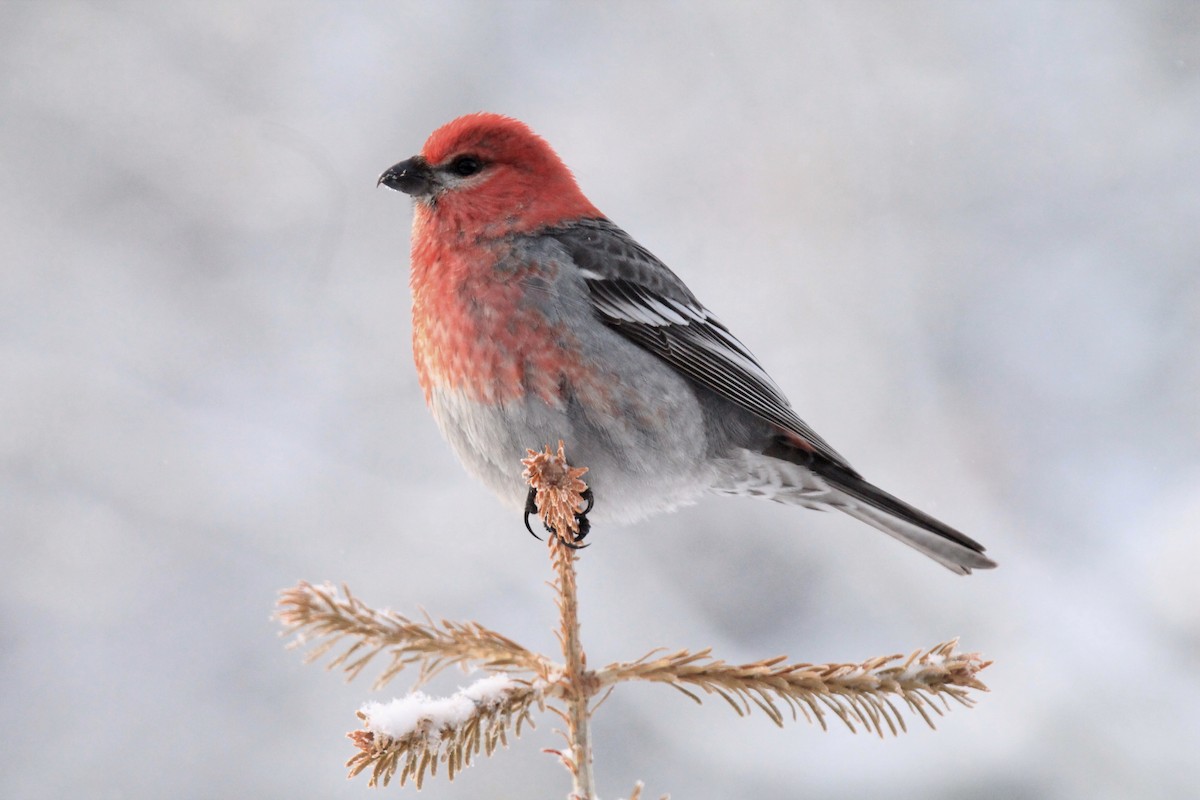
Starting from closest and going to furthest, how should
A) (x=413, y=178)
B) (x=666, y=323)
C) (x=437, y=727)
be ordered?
(x=437, y=727)
(x=413, y=178)
(x=666, y=323)

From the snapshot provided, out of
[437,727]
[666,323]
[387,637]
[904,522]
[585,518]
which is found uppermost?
[666,323]

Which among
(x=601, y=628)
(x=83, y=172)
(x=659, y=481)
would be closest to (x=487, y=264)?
(x=659, y=481)

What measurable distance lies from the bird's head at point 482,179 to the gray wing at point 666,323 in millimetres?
118

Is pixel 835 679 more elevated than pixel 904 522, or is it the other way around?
pixel 904 522

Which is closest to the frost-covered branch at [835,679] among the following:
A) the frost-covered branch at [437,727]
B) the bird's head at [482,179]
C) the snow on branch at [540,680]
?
the snow on branch at [540,680]

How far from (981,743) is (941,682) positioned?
2.94 m

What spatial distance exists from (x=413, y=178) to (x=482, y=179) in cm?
18

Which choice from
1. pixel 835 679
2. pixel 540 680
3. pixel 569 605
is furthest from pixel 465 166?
pixel 835 679

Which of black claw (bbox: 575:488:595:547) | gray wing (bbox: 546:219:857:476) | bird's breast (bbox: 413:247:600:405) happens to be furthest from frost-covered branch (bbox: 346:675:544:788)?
gray wing (bbox: 546:219:857:476)

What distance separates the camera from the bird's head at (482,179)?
2672 mm

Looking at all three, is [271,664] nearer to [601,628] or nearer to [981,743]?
[601,628]

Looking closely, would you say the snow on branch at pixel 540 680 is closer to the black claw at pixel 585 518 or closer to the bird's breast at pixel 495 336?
the black claw at pixel 585 518

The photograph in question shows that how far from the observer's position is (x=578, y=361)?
2.42m

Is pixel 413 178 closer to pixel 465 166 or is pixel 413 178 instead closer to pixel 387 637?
pixel 465 166
